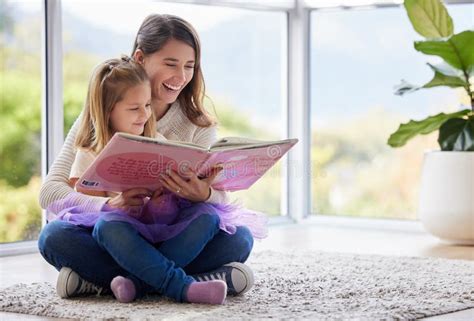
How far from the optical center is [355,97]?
428 cm

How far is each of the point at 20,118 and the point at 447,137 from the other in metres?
1.61

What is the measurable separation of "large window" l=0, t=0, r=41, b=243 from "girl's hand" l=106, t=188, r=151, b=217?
126 cm

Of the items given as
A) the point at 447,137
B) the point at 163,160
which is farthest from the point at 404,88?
the point at 163,160

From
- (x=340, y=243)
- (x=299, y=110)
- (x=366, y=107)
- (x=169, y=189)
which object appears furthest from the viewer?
(x=299, y=110)

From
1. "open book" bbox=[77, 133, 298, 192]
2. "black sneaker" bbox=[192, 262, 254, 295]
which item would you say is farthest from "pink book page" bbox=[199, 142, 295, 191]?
"black sneaker" bbox=[192, 262, 254, 295]

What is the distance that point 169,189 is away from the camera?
84.4 inches

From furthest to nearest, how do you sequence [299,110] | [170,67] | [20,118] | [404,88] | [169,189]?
[299,110] < [404,88] < [20,118] < [170,67] < [169,189]

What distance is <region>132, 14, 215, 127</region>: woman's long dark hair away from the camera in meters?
2.39

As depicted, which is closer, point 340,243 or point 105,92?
point 105,92

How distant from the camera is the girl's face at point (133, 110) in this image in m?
2.25

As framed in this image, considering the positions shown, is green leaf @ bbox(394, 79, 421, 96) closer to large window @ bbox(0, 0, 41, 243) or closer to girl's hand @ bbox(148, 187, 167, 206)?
large window @ bbox(0, 0, 41, 243)

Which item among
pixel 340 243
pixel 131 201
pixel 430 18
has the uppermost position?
pixel 430 18

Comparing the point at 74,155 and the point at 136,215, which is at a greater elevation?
the point at 74,155

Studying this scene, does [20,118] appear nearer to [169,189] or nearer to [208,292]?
[169,189]
